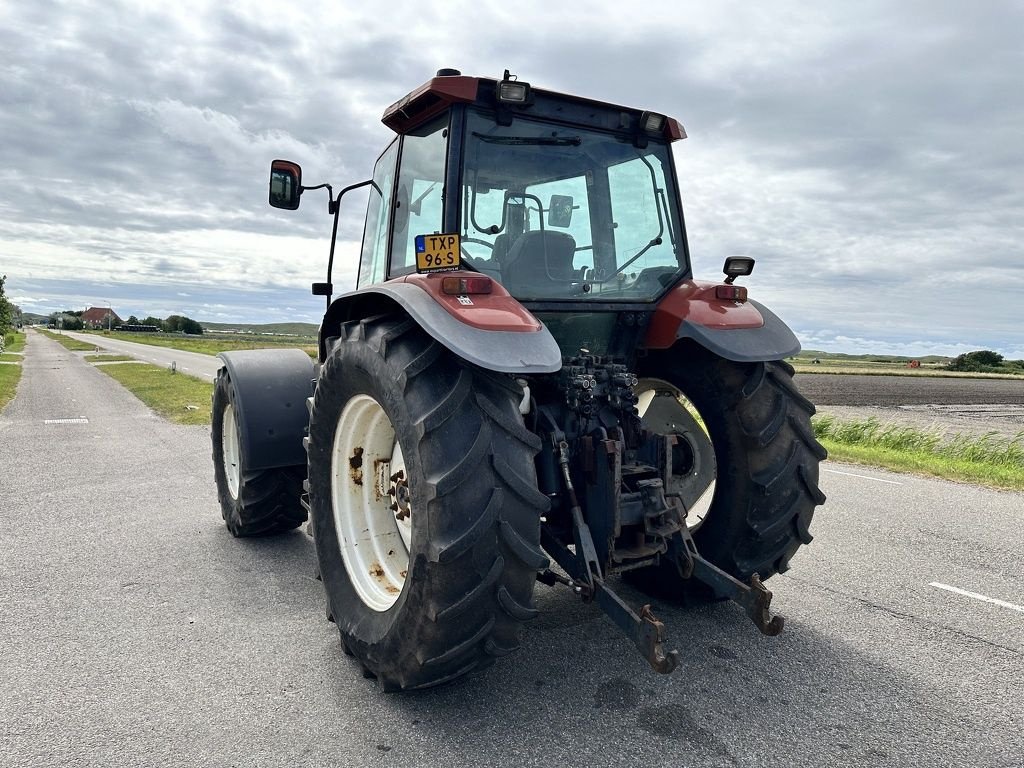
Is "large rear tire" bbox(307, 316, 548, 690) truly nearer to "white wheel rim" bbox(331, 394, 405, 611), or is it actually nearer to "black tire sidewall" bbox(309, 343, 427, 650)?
"black tire sidewall" bbox(309, 343, 427, 650)

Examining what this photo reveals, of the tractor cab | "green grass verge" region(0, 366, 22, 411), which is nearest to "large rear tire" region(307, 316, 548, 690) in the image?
the tractor cab

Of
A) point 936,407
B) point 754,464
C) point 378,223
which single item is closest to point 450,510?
point 754,464

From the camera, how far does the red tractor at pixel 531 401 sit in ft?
8.03

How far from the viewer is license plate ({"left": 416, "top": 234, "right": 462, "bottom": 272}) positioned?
279 centimetres

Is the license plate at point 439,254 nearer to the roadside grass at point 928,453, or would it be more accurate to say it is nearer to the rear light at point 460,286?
the rear light at point 460,286

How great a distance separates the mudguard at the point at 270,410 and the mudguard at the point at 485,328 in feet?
6.57

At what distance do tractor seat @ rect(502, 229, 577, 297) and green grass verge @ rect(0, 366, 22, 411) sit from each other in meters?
13.6

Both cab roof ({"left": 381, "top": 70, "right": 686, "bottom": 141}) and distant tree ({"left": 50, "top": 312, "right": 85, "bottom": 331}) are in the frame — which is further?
distant tree ({"left": 50, "top": 312, "right": 85, "bottom": 331})

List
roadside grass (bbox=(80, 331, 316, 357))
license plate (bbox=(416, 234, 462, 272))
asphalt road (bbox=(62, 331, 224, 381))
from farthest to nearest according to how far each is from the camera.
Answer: roadside grass (bbox=(80, 331, 316, 357))
asphalt road (bbox=(62, 331, 224, 381))
license plate (bbox=(416, 234, 462, 272))

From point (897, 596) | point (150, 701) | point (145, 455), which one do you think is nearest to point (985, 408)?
point (897, 596)

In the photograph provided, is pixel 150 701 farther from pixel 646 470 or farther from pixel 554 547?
pixel 646 470

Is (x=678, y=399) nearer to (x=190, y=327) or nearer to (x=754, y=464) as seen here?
(x=754, y=464)

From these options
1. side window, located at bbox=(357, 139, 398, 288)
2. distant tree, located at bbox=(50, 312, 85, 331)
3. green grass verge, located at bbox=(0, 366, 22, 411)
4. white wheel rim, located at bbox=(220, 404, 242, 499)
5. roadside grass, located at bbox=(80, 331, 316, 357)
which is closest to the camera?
side window, located at bbox=(357, 139, 398, 288)

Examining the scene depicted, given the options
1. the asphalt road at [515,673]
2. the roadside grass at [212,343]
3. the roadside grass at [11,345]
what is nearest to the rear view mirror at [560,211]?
the asphalt road at [515,673]
